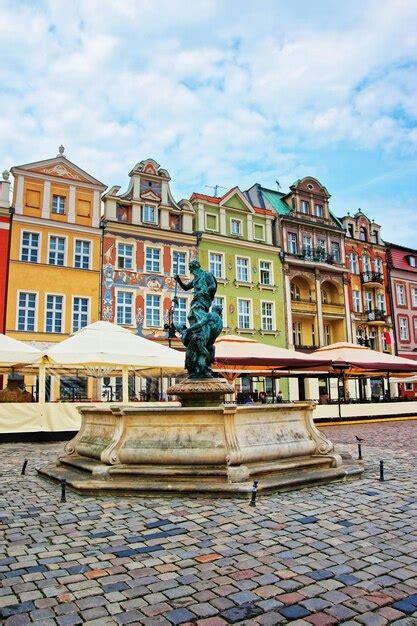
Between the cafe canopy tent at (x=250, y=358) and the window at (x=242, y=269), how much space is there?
43.5 feet

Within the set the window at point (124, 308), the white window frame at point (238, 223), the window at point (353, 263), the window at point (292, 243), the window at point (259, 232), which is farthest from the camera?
the window at point (353, 263)

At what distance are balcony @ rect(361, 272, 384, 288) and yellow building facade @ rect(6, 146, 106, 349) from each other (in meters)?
19.9

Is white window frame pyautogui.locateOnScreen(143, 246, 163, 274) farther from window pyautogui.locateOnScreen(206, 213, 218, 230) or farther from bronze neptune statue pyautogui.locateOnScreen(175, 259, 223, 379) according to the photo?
bronze neptune statue pyautogui.locateOnScreen(175, 259, 223, 379)

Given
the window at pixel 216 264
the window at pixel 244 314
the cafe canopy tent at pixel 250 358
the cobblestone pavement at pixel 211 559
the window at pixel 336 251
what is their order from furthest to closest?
the window at pixel 336 251
the window at pixel 244 314
the window at pixel 216 264
the cafe canopy tent at pixel 250 358
the cobblestone pavement at pixel 211 559

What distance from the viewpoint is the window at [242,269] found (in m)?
30.7

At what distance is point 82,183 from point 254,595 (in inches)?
993

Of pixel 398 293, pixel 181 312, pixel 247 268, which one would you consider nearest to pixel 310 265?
pixel 247 268

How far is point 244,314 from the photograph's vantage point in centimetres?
3019

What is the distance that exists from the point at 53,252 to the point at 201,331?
18165 millimetres

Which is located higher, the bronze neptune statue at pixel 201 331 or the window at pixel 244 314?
the window at pixel 244 314

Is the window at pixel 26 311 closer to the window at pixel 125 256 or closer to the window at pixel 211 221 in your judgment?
the window at pixel 125 256

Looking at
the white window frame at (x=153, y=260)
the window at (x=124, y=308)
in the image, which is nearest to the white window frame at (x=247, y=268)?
the white window frame at (x=153, y=260)

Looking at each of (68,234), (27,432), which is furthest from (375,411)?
(68,234)

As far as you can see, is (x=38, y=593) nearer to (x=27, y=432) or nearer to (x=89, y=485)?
(x=89, y=485)
